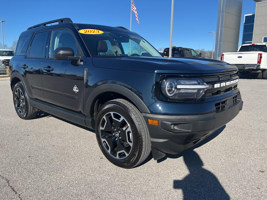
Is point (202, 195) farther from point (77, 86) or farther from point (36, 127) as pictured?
point (36, 127)

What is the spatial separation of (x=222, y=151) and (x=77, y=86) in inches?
89.4

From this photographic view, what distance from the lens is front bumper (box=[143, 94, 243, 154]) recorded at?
2.04 m

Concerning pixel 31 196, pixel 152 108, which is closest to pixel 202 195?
pixel 152 108

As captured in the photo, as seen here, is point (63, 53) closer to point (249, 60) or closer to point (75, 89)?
point (75, 89)

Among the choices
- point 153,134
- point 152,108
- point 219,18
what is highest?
point 219,18

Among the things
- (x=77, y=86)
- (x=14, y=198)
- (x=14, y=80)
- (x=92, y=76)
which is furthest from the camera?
(x=14, y=80)

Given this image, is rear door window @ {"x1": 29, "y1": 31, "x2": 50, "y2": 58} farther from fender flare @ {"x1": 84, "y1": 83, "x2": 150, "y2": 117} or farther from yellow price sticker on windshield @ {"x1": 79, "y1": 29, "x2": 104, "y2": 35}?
fender flare @ {"x1": 84, "y1": 83, "x2": 150, "y2": 117}

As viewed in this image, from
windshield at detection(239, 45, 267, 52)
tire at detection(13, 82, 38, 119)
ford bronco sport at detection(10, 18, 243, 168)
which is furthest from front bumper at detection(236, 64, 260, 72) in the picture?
tire at detection(13, 82, 38, 119)

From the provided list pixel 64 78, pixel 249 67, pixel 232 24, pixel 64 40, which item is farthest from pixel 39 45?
pixel 232 24

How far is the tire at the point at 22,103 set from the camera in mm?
4307

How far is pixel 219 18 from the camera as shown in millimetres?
30047

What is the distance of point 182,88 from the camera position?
6.73 feet

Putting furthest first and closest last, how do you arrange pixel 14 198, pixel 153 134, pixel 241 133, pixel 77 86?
pixel 241 133 < pixel 77 86 < pixel 153 134 < pixel 14 198

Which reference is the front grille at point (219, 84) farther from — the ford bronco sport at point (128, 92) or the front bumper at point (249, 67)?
the front bumper at point (249, 67)
